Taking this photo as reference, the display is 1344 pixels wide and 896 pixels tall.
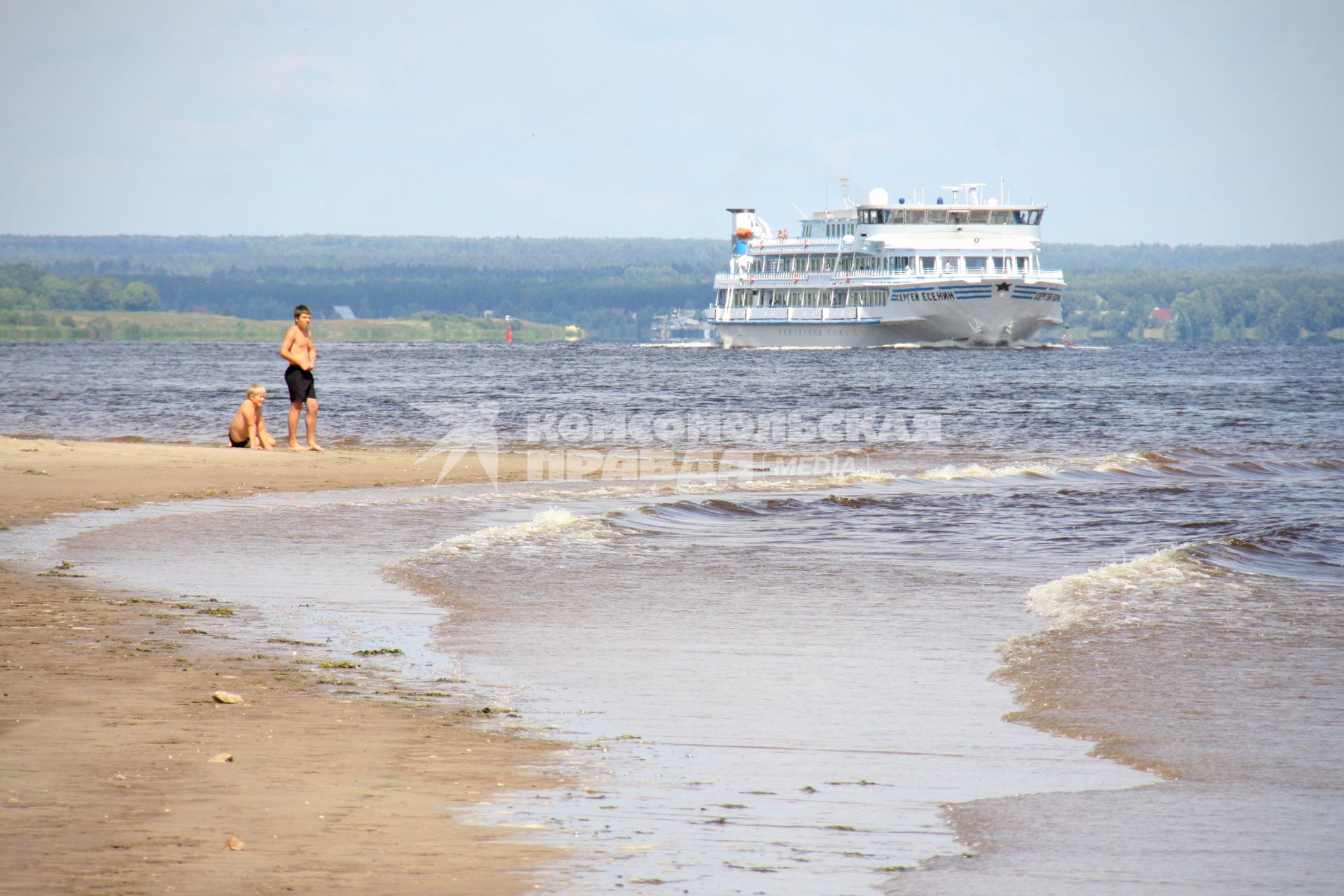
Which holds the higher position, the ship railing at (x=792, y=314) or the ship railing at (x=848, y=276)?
the ship railing at (x=848, y=276)

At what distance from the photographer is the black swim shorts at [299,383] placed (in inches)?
710

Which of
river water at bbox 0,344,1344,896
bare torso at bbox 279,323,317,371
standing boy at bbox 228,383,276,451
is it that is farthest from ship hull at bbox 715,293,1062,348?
bare torso at bbox 279,323,317,371

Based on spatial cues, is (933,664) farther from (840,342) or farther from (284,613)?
(840,342)

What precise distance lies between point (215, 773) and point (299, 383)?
45.1 ft

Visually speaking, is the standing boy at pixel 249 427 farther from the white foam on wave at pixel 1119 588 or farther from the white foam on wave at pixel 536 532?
the white foam on wave at pixel 1119 588

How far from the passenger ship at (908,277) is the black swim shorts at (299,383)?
6988 cm

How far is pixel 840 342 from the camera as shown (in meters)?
93.1

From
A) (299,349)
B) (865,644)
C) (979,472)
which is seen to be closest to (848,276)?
(979,472)

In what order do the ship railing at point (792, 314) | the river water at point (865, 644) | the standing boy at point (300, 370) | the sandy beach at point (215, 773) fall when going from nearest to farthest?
the sandy beach at point (215, 773) < the river water at point (865, 644) < the standing boy at point (300, 370) < the ship railing at point (792, 314)

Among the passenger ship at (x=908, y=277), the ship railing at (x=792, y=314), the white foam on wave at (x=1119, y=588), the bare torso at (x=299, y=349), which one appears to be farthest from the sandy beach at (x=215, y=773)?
the ship railing at (x=792, y=314)

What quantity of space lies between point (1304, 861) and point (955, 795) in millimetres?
1171

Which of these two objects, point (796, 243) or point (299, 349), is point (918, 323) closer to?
point (796, 243)

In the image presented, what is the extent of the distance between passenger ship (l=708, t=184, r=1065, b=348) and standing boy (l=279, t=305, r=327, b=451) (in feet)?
228

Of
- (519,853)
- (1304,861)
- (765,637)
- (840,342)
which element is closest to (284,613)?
(765,637)
